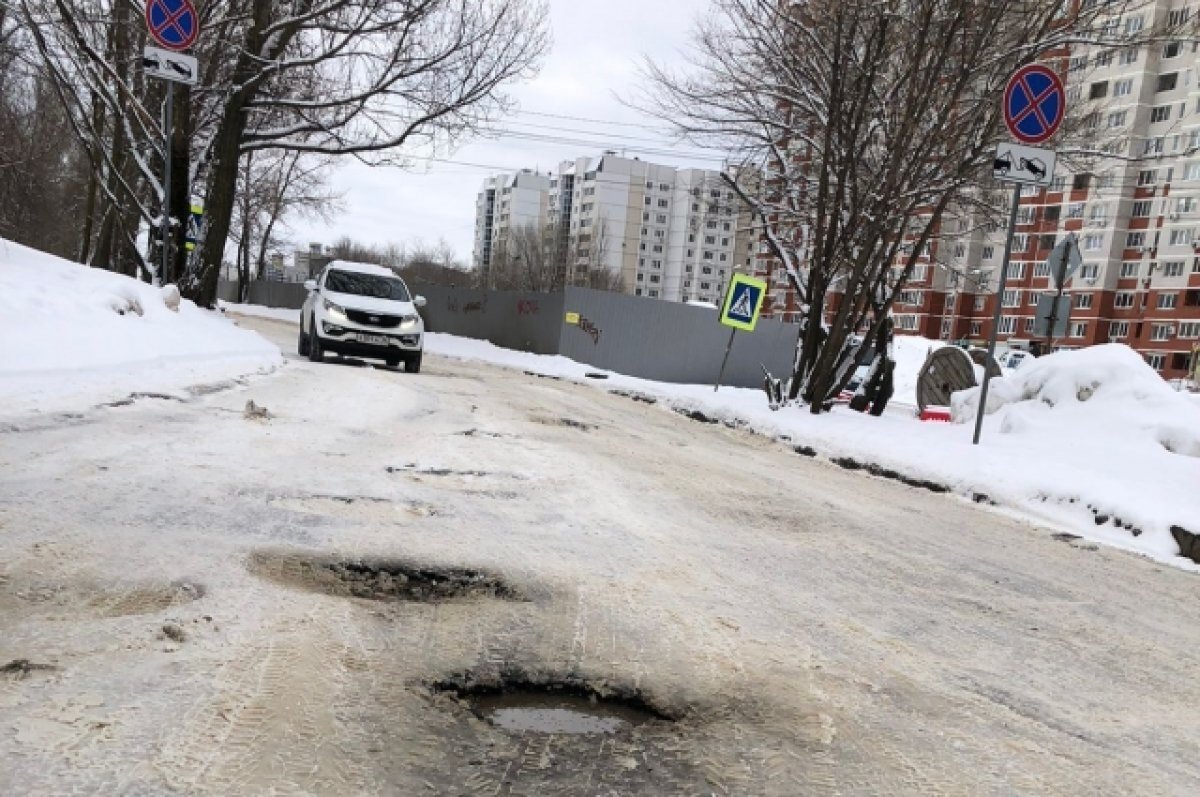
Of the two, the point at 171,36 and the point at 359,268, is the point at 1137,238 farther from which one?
the point at 171,36

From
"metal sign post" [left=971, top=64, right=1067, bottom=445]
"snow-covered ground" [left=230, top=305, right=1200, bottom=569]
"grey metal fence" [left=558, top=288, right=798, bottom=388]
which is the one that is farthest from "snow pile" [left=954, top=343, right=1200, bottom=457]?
"grey metal fence" [left=558, top=288, right=798, bottom=388]

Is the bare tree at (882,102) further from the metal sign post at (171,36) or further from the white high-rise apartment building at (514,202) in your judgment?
the white high-rise apartment building at (514,202)

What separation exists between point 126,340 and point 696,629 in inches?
317

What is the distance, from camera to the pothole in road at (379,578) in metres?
3.39

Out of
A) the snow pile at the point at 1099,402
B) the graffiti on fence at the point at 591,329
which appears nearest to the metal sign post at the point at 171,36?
the snow pile at the point at 1099,402

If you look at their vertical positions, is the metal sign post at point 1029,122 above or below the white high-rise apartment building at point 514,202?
below

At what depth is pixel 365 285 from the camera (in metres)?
15.3

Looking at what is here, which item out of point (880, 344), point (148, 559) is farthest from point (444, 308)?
point (148, 559)

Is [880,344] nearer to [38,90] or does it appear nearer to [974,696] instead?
[974,696]

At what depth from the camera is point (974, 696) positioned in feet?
10.1

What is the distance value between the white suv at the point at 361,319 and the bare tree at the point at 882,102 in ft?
21.8

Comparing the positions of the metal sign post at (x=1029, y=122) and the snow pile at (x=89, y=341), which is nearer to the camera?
the snow pile at (x=89, y=341)

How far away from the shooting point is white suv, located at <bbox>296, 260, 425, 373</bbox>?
46.5ft


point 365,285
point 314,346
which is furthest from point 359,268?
point 314,346
